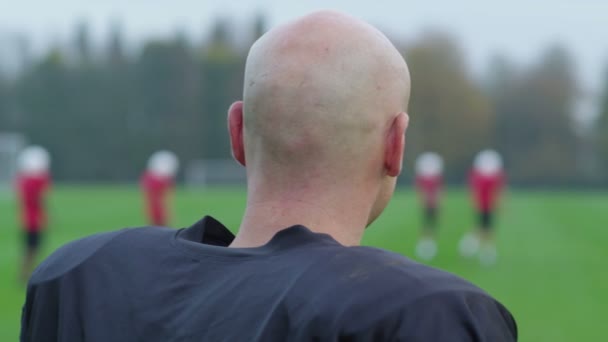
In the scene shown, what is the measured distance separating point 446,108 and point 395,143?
68994 millimetres

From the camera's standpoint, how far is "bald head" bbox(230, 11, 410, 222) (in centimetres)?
163

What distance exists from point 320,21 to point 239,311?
→ 0.52 m

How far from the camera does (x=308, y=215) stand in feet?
5.41

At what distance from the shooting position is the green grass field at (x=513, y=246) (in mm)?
12086

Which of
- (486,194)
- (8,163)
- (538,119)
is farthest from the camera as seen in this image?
(538,119)

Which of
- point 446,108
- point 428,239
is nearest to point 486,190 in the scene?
point 428,239

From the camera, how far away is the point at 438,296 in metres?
1.43

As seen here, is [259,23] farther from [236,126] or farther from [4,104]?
[236,126]

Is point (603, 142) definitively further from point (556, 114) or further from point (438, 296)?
point (438, 296)

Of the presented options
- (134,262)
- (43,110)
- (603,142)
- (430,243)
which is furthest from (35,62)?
(134,262)

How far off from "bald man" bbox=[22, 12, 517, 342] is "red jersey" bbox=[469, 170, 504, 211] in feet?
54.7

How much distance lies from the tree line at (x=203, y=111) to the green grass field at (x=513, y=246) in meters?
18.8

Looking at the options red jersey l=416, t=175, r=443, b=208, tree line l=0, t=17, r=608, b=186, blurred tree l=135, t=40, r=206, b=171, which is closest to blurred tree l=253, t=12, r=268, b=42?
tree line l=0, t=17, r=608, b=186

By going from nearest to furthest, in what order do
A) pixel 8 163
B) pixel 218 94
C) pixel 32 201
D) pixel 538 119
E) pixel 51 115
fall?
pixel 32 201
pixel 8 163
pixel 51 115
pixel 218 94
pixel 538 119
